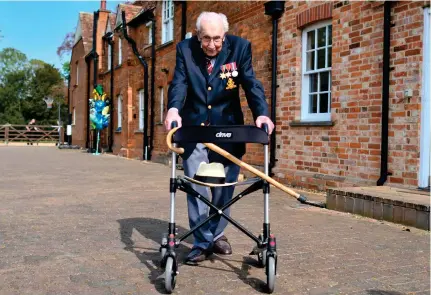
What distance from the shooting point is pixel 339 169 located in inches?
340

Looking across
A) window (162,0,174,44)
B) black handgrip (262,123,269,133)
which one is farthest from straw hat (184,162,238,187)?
window (162,0,174,44)

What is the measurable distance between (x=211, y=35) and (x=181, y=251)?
1991mm

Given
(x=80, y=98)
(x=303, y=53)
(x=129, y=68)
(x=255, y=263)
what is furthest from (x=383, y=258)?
(x=80, y=98)

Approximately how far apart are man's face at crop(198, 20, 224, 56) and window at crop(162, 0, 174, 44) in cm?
1312

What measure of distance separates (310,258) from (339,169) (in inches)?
179

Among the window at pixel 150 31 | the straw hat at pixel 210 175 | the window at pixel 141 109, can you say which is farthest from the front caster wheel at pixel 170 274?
the window at pixel 141 109

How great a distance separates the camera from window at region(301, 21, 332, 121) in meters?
9.18

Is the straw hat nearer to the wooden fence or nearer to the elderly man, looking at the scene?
the elderly man

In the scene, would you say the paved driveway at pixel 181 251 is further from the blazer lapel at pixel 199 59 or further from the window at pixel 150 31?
the window at pixel 150 31

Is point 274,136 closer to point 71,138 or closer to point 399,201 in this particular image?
point 399,201

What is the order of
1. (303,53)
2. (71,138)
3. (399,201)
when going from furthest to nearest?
(71,138) → (303,53) → (399,201)

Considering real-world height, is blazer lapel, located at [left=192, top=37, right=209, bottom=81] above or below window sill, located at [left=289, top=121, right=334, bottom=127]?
above

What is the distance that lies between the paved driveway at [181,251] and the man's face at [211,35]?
5.72 feet

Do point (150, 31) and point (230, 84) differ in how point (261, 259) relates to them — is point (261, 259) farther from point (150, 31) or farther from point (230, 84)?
point (150, 31)
